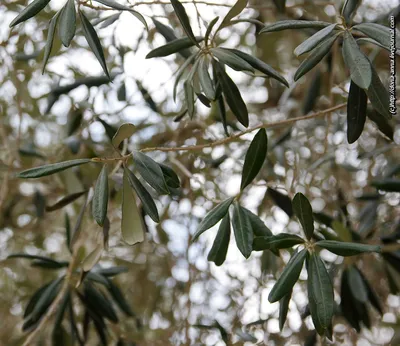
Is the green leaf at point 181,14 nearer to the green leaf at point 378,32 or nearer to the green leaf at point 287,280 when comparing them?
the green leaf at point 378,32

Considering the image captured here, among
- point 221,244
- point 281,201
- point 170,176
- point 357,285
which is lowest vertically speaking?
point 357,285

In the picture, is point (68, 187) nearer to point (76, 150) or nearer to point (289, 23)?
point (76, 150)

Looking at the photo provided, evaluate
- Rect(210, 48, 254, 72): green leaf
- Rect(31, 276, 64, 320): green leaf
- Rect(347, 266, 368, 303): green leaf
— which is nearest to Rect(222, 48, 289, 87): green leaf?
Rect(210, 48, 254, 72): green leaf

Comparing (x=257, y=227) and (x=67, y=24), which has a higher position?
(x=67, y=24)

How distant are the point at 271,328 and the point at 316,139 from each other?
60 centimetres

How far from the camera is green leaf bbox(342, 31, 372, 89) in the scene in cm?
76

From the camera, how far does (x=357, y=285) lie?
118cm

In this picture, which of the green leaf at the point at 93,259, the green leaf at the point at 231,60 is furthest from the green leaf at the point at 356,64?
the green leaf at the point at 93,259

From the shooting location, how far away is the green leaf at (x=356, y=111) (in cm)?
88

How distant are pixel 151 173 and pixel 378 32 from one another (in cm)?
33

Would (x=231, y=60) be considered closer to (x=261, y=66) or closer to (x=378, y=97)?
(x=261, y=66)

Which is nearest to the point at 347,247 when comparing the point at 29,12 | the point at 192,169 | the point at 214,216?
the point at 214,216

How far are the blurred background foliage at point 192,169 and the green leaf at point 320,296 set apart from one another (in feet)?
1.07

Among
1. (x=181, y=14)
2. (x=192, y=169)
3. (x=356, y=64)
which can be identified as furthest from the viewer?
(x=192, y=169)
